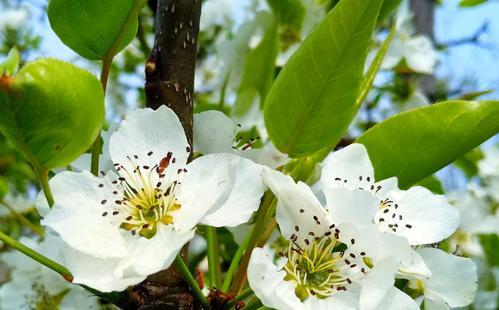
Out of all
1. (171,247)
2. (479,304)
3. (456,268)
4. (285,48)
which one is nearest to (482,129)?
(456,268)

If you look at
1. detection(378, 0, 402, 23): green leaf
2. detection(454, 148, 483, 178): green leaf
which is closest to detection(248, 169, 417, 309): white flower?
detection(378, 0, 402, 23): green leaf

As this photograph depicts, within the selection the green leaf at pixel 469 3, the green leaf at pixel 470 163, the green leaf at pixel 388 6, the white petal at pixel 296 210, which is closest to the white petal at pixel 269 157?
the white petal at pixel 296 210

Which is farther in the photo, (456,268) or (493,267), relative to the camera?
(493,267)

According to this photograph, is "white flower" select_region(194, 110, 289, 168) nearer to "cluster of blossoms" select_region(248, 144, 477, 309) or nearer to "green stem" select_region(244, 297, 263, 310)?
"cluster of blossoms" select_region(248, 144, 477, 309)

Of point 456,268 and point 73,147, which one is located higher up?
point 73,147

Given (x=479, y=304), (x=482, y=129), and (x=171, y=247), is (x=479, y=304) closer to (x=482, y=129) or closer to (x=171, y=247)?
(x=482, y=129)

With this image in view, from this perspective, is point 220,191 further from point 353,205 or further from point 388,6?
point 388,6
